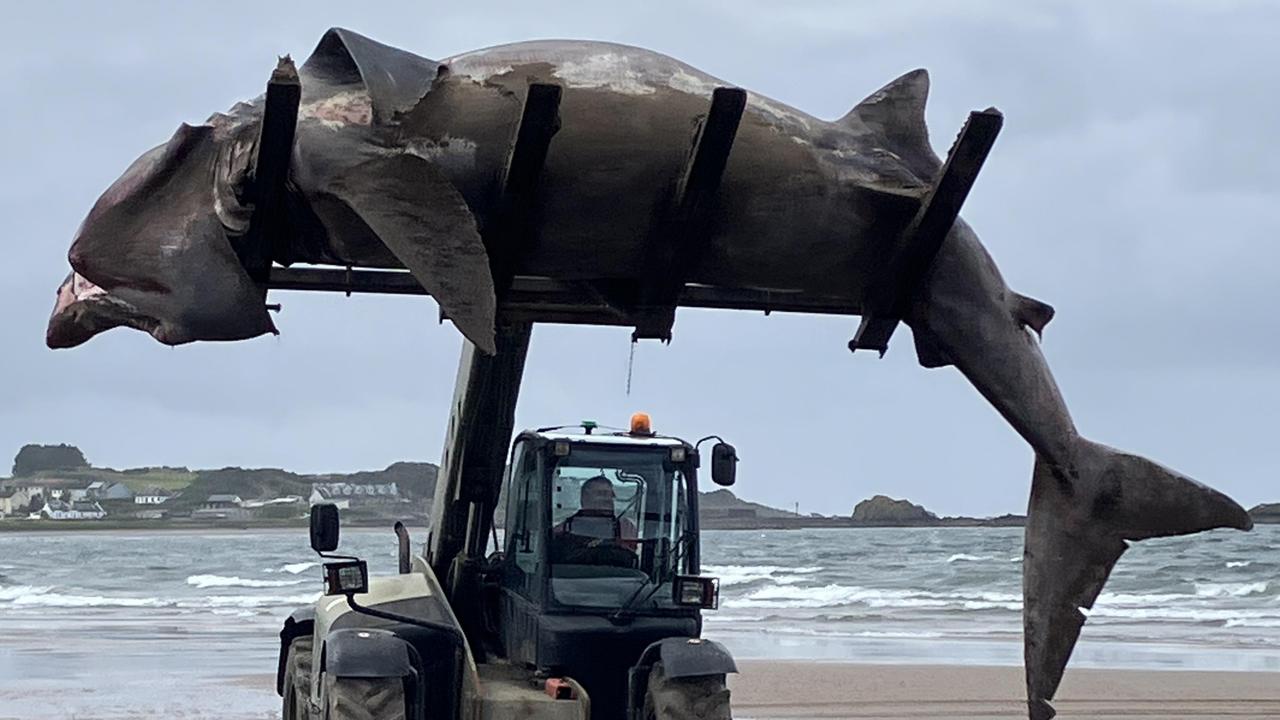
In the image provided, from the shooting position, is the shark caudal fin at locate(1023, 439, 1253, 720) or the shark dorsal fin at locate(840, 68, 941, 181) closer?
the shark dorsal fin at locate(840, 68, 941, 181)

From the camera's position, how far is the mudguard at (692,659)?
7590 millimetres

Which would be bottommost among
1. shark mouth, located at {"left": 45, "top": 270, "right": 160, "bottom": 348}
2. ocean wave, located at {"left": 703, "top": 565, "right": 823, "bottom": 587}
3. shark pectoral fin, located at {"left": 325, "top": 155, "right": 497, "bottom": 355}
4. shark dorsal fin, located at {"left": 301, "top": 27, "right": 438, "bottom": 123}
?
ocean wave, located at {"left": 703, "top": 565, "right": 823, "bottom": 587}

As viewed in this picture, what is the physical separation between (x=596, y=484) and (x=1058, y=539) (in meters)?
2.35

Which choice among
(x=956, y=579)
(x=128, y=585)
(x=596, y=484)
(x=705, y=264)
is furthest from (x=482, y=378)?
(x=128, y=585)

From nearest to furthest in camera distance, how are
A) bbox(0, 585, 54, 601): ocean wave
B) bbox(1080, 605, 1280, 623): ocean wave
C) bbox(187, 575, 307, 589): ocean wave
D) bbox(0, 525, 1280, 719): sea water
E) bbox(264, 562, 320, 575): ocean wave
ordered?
bbox(0, 525, 1280, 719): sea water
bbox(1080, 605, 1280, 623): ocean wave
bbox(0, 585, 54, 601): ocean wave
bbox(187, 575, 307, 589): ocean wave
bbox(264, 562, 320, 575): ocean wave

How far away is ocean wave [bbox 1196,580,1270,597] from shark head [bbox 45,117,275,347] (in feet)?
101

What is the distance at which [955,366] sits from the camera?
659 centimetres

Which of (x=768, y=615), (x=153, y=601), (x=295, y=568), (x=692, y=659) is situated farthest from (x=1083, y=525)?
(x=295, y=568)

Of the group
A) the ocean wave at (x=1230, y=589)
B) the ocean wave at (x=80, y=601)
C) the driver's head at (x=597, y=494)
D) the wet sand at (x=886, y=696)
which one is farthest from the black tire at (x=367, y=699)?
the ocean wave at (x=1230, y=589)

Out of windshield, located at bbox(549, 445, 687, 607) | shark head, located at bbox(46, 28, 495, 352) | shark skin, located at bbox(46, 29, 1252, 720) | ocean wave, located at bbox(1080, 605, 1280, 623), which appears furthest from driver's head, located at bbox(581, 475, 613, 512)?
ocean wave, located at bbox(1080, 605, 1280, 623)

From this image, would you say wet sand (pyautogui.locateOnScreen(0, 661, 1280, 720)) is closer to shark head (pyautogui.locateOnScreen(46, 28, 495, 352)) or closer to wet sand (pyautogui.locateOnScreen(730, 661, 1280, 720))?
wet sand (pyautogui.locateOnScreen(730, 661, 1280, 720))

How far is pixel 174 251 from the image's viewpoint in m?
5.63

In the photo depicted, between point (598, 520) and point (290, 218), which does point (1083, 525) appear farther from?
point (290, 218)

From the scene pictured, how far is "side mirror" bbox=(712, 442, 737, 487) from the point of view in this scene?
8617mm
